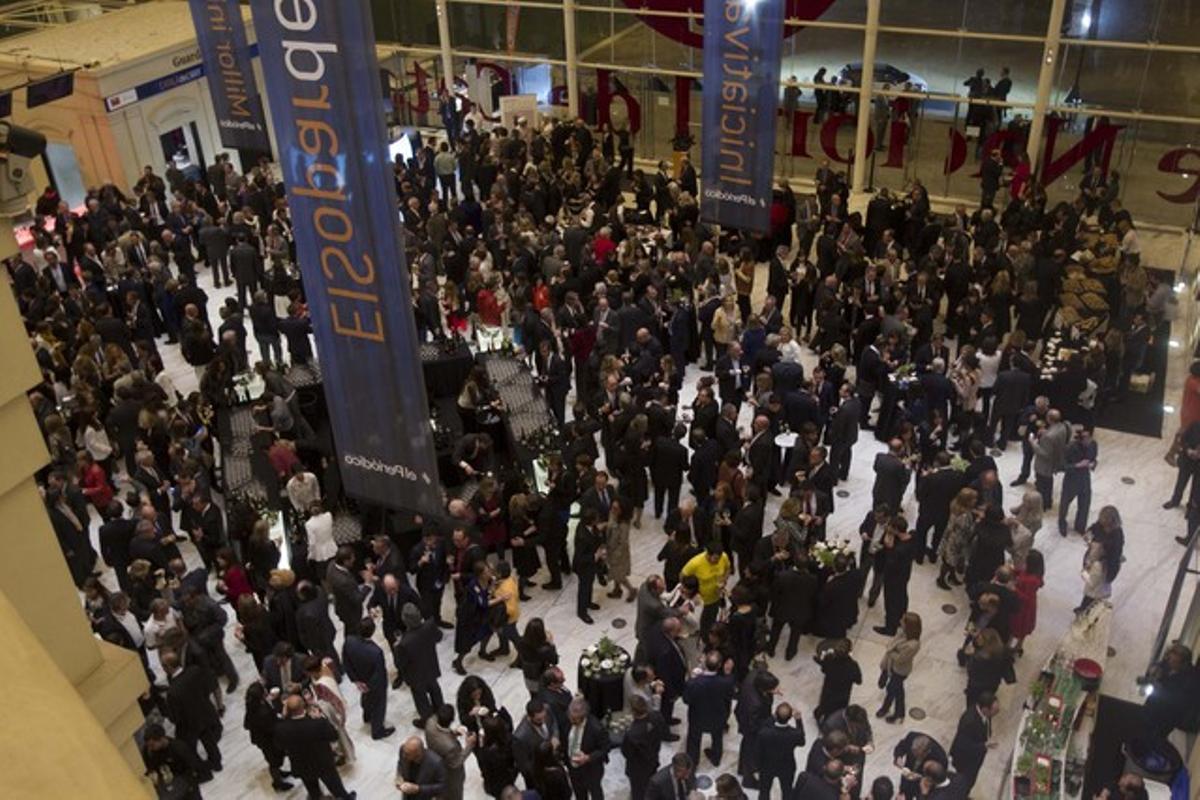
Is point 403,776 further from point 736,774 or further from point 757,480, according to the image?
point 757,480

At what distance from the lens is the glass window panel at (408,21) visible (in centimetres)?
2106

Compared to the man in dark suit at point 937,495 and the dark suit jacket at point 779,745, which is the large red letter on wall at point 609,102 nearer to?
the man in dark suit at point 937,495

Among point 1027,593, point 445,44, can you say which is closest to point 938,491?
point 1027,593

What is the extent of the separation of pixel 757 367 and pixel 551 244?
3760 mm

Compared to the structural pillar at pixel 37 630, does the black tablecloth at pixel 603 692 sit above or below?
below

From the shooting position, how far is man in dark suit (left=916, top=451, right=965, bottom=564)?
9844 millimetres

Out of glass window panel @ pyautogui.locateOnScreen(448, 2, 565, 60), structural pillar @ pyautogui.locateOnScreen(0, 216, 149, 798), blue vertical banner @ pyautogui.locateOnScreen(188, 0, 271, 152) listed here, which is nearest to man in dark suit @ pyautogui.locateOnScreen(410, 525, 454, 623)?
structural pillar @ pyautogui.locateOnScreen(0, 216, 149, 798)

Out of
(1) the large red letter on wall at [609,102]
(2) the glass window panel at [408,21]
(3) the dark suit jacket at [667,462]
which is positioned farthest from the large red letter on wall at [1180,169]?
(2) the glass window panel at [408,21]

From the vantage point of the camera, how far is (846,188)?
51.9 feet

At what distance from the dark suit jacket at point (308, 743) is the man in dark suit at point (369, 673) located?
528 millimetres

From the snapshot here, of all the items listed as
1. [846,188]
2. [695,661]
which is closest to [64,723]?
[695,661]

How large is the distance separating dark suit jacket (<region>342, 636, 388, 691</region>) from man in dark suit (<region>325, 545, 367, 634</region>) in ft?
1.75

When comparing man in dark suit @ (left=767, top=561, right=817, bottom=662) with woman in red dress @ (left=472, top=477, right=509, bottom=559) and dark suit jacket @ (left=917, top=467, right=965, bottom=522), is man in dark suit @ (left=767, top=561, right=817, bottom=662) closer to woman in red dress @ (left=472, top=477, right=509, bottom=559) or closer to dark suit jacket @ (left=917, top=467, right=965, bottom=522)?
dark suit jacket @ (left=917, top=467, right=965, bottom=522)

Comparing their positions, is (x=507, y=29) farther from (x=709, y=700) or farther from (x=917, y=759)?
(x=917, y=759)
